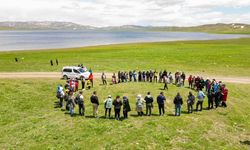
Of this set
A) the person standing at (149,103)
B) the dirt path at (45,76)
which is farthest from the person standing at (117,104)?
the dirt path at (45,76)

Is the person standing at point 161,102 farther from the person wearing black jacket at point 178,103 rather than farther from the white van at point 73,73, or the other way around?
the white van at point 73,73

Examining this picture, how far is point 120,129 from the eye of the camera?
21531 millimetres

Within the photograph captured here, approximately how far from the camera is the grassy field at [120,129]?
19.6 meters

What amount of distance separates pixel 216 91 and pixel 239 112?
2.91 meters

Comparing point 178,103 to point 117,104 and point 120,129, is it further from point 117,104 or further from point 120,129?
point 120,129

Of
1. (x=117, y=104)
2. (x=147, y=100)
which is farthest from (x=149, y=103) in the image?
(x=117, y=104)

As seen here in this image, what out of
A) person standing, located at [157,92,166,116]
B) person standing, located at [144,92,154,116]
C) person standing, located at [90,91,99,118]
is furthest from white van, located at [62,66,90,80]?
person standing, located at [157,92,166,116]

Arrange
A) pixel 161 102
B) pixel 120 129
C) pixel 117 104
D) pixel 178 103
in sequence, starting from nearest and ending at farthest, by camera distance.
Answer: pixel 120 129 → pixel 117 104 → pixel 161 102 → pixel 178 103

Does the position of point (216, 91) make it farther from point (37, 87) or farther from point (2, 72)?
point (2, 72)

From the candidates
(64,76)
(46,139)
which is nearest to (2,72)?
(64,76)

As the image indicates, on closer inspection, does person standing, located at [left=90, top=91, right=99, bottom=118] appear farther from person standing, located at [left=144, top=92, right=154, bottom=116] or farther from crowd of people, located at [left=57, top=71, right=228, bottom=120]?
person standing, located at [left=144, top=92, right=154, bottom=116]

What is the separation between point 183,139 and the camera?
2023 centimetres

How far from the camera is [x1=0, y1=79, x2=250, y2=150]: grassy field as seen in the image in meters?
19.6

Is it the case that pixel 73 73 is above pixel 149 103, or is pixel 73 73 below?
above
